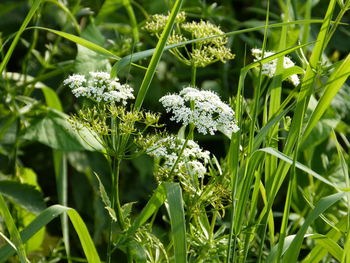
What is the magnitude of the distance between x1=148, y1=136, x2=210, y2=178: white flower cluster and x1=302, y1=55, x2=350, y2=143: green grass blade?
0.21 m

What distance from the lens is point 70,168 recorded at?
8.71 ft

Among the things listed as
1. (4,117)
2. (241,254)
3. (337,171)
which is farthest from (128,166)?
(241,254)

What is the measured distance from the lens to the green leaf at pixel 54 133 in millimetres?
1964

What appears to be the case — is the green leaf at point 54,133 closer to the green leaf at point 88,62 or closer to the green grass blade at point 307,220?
the green leaf at point 88,62

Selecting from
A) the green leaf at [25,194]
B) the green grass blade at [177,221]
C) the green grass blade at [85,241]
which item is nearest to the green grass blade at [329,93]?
the green grass blade at [177,221]

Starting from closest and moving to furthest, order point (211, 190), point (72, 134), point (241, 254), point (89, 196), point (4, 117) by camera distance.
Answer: point (211, 190) < point (241, 254) < point (72, 134) < point (4, 117) < point (89, 196)

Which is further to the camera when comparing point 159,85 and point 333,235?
point 159,85

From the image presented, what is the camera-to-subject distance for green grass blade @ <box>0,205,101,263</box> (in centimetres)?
124

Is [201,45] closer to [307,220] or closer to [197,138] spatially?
[307,220]

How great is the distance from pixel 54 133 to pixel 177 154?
82 cm

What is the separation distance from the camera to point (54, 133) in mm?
2016

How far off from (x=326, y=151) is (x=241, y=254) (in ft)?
3.44

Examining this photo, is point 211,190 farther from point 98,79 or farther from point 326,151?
point 326,151

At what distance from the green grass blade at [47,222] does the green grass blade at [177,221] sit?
19 centimetres
